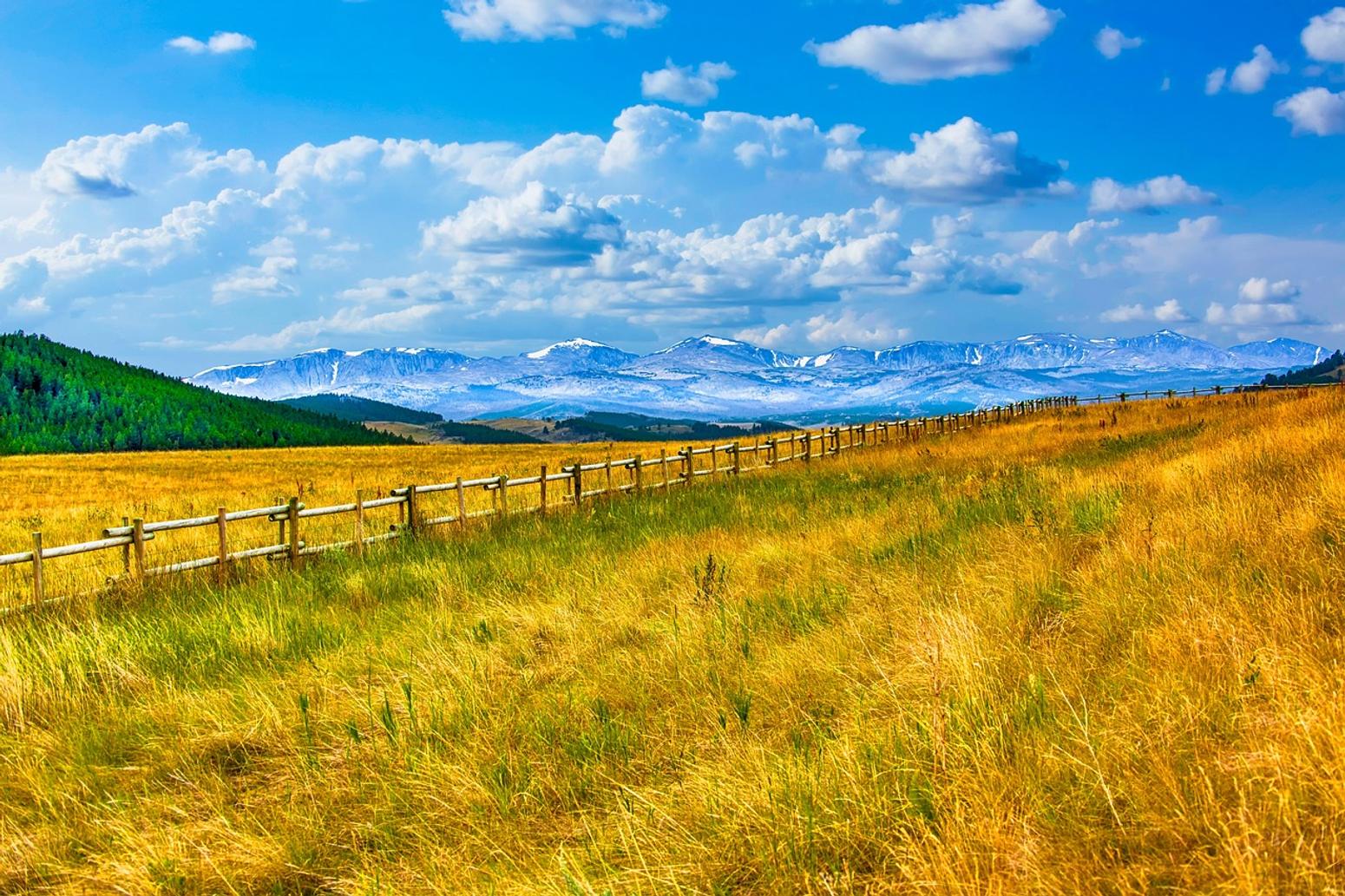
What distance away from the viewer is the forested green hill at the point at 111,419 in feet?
535

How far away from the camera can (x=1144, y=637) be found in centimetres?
497

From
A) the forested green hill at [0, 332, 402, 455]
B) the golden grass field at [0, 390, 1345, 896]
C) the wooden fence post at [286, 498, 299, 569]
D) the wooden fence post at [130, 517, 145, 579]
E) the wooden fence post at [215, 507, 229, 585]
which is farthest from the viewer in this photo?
the forested green hill at [0, 332, 402, 455]

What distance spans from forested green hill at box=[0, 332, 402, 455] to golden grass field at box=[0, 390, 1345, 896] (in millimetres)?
173376

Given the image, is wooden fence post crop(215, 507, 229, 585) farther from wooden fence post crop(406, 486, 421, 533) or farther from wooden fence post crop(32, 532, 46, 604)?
wooden fence post crop(406, 486, 421, 533)

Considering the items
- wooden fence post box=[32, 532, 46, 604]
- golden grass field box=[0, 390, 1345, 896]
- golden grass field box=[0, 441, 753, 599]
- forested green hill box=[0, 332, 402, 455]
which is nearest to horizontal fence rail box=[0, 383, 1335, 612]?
wooden fence post box=[32, 532, 46, 604]

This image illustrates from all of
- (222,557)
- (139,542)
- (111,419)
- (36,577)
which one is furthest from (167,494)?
(111,419)

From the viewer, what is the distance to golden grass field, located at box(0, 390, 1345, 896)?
3.34 meters

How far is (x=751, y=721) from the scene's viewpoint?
5125mm

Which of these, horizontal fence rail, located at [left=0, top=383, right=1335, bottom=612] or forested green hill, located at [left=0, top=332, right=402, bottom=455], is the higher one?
forested green hill, located at [left=0, top=332, right=402, bottom=455]

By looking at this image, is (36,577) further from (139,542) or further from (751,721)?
(751,721)

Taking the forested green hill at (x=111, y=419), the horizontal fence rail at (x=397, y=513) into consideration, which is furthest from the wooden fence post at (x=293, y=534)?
the forested green hill at (x=111, y=419)

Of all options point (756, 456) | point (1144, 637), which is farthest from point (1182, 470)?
point (756, 456)

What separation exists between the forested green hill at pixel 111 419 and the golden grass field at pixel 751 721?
173376 millimetres

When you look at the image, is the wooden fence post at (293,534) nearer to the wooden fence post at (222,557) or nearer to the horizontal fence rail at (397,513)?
the horizontal fence rail at (397,513)
